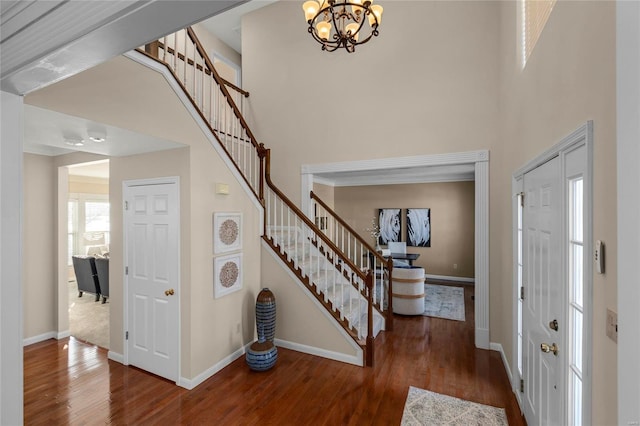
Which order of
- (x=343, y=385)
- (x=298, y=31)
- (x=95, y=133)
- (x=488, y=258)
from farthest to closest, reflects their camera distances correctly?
(x=298, y=31), (x=488, y=258), (x=343, y=385), (x=95, y=133)

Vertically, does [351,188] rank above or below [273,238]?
above

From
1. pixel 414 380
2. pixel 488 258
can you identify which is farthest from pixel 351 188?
pixel 414 380

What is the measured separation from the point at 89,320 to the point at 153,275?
2.74 metres

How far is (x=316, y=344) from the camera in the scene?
3600 mm

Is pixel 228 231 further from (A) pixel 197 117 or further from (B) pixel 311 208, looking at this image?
(B) pixel 311 208

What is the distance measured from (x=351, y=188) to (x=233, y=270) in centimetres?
547

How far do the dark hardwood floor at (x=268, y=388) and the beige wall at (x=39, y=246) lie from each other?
429 mm

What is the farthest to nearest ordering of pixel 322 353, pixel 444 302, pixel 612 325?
pixel 444 302 → pixel 322 353 → pixel 612 325

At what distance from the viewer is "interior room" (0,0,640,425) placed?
999 millimetres

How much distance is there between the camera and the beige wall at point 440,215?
711 centimetres

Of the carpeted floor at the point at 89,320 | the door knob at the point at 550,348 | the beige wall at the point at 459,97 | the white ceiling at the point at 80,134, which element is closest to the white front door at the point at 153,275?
the white ceiling at the point at 80,134

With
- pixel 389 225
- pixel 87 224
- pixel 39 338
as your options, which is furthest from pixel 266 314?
pixel 87 224

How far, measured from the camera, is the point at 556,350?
66.7 inches

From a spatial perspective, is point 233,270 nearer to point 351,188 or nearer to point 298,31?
point 298,31
